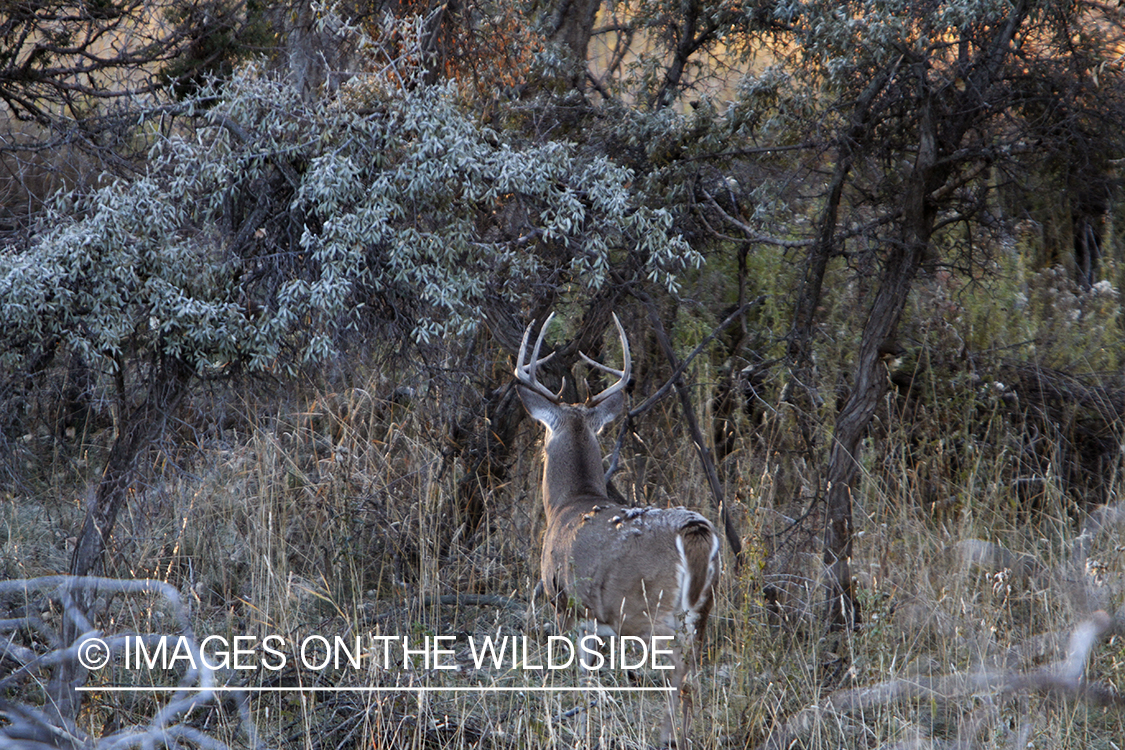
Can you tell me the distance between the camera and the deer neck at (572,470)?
5.47 m

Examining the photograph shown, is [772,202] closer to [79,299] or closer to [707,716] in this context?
[707,716]

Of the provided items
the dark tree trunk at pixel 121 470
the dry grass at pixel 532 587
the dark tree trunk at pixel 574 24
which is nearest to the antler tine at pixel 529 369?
the dry grass at pixel 532 587

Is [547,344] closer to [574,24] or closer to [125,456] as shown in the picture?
[574,24]

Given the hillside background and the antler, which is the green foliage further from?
the antler

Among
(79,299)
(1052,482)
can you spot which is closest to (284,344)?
(79,299)

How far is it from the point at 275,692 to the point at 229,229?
220cm

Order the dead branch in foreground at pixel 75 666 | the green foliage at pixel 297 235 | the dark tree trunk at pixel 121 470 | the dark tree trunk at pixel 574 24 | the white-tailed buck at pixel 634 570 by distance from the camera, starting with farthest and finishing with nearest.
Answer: the dark tree trunk at pixel 574 24, the dark tree trunk at pixel 121 470, the white-tailed buck at pixel 634 570, the green foliage at pixel 297 235, the dead branch in foreground at pixel 75 666

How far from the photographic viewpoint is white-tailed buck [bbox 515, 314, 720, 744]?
451cm

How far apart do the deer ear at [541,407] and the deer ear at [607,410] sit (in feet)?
0.73

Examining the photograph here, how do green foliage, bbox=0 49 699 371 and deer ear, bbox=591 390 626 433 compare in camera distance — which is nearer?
green foliage, bbox=0 49 699 371

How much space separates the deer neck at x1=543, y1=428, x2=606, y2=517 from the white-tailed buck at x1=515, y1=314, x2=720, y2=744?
13mm

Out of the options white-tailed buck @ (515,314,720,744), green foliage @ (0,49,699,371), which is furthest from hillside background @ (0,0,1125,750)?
white-tailed buck @ (515,314,720,744)

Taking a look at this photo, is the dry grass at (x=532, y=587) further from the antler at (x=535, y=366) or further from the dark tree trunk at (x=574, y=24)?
the dark tree trunk at (x=574, y=24)

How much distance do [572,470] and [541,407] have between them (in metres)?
0.41
